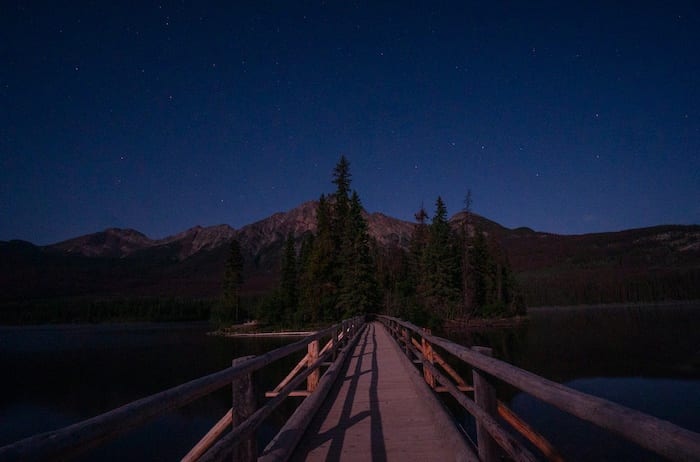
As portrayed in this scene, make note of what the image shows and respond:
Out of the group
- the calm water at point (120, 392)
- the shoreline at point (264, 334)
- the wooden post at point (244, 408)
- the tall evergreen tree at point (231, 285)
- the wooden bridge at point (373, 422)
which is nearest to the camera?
the wooden bridge at point (373, 422)

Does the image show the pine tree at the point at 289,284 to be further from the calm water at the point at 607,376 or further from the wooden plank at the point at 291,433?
the wooden plank at the point at 291,433

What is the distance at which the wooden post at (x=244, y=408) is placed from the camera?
3289 mm

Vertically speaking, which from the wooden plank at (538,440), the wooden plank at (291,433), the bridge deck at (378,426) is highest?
the wooden plank at (538,440)

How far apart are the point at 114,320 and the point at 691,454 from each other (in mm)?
159662

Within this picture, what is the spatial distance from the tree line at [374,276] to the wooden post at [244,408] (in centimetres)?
3935

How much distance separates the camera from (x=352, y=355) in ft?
46.1

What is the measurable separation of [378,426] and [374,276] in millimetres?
43555

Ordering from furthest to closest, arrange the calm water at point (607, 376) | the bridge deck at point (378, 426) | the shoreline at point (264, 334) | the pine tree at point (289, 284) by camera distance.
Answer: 1. the pine tree at point (289, 284)
2. the shoreline at point (264, 334)
3. the calm water at point (607, 376)
4. the bridge deck at point (378, 426)

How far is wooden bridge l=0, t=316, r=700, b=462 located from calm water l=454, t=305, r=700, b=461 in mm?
7951

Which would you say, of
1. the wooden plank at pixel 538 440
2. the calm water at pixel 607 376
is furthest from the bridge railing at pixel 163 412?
the calm water at pixel 607 376

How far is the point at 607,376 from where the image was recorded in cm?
2294

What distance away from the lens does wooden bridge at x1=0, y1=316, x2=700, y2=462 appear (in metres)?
1.48

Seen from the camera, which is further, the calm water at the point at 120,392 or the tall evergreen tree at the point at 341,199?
the tall evergreen tree at the point at 341,199

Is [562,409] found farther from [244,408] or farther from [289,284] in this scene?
[289,284]
